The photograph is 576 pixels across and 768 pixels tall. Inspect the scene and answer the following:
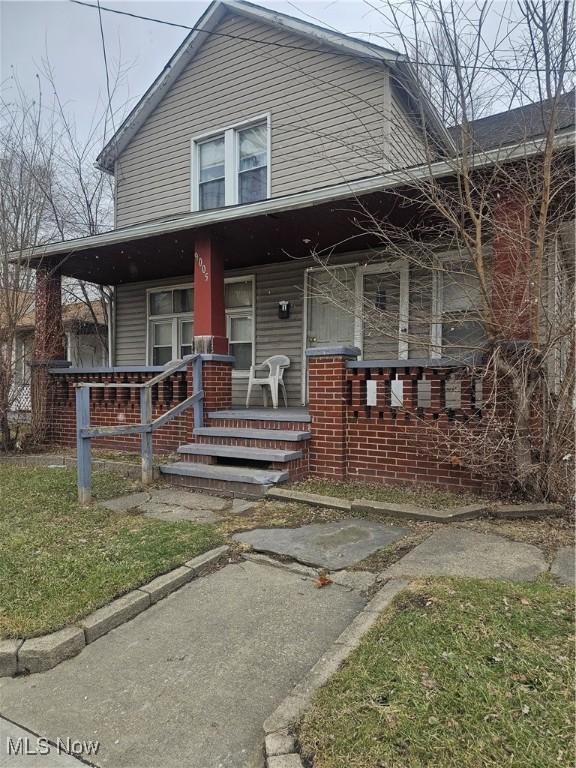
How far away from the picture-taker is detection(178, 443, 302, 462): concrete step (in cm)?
506

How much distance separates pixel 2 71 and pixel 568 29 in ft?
27.8

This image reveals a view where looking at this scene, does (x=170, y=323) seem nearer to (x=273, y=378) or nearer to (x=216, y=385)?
(x=273, y=378)

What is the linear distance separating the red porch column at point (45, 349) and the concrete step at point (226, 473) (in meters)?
3.11

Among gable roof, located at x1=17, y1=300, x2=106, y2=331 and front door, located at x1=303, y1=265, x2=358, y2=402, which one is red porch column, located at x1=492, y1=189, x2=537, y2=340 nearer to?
front door, located at x1=303, y1=265, x2=358, y2=402

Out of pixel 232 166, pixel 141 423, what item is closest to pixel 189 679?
pixel 141 423

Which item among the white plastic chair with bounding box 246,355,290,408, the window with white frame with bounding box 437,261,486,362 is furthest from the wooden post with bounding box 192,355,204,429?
the window with white frame with bounding box 437,261,486,362

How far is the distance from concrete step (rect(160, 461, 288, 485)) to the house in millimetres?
23

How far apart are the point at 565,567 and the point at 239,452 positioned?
3.31 metres

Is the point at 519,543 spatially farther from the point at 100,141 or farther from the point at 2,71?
the point at 100,141

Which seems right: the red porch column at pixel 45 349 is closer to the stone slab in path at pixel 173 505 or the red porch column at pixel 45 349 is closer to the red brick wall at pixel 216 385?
the red brick wall at pixel 216 385

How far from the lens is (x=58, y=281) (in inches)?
320

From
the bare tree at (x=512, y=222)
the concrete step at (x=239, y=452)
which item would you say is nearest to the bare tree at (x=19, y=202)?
the concrete step at (x=239, y=452)

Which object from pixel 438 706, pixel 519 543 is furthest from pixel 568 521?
pixel 438 706
